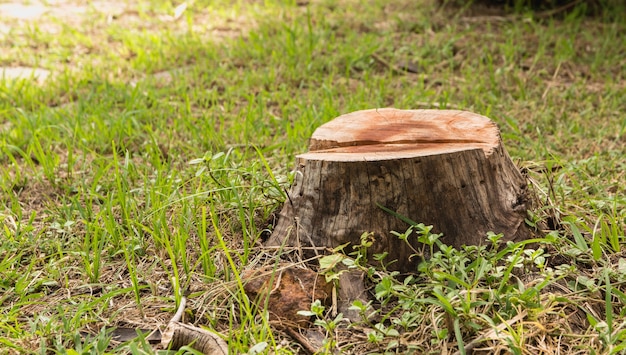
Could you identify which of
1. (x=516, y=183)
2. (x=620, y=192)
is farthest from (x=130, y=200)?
(x=620, y=192)

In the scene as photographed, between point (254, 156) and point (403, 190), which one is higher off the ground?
point (403, 190)

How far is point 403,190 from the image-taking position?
2.27 metres

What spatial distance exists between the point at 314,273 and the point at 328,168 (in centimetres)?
36

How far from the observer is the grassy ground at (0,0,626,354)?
2.11 metres

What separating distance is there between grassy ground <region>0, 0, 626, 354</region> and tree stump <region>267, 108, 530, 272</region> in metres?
0.12

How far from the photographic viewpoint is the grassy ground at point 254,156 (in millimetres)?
2109

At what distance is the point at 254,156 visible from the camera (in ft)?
11.6

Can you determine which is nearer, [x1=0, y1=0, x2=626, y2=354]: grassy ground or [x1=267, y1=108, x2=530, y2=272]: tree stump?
[x1=0, y1=0, x2=626, y2=354]: grassy ground

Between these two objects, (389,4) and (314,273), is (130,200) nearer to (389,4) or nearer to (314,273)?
(314,273)

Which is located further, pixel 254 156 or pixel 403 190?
pixel 254 156

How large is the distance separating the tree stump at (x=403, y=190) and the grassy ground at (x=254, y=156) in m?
0.12

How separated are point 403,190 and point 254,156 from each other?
1427mm

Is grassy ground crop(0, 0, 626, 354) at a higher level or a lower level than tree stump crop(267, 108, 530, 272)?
lower

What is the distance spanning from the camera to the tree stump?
2.26m
